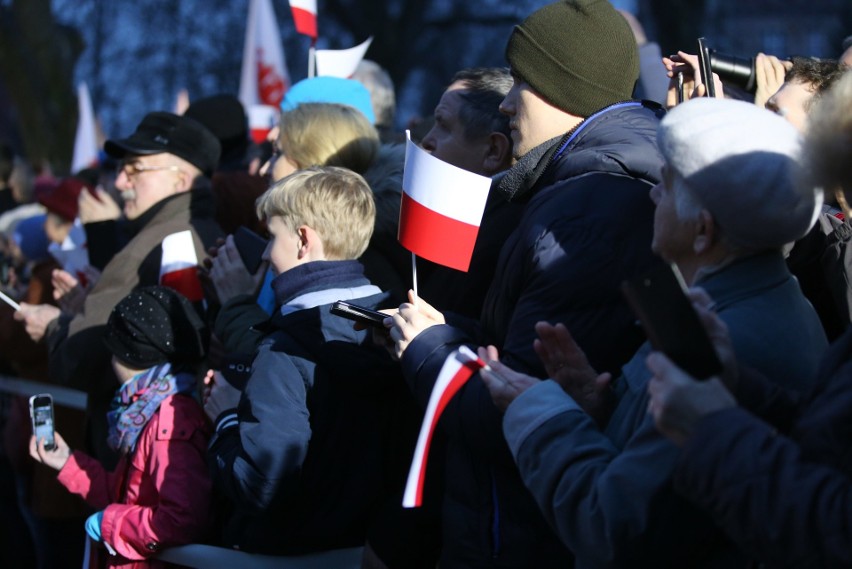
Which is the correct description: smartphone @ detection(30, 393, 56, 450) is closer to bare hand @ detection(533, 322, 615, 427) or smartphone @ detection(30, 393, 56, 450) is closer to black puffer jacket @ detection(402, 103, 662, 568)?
black puffer jacket @ detection(402, 103, 662, 568)

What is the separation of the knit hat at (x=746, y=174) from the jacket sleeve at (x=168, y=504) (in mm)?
1964

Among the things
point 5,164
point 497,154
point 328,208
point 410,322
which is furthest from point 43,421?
point 5,164

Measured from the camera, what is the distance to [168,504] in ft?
11.7

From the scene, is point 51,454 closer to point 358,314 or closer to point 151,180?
point 151,180

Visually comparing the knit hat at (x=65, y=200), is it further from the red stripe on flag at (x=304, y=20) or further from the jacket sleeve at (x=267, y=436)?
the jacket sleeve at (x=267, y=436)

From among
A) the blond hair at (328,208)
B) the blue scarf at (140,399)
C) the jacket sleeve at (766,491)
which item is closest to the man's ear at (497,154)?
the blond hair at (328,208)

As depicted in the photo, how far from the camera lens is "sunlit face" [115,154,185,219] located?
505 centimetres

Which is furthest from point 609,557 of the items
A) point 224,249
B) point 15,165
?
point 15,165

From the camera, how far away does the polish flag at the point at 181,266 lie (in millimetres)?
4340

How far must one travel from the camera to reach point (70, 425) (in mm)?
5652

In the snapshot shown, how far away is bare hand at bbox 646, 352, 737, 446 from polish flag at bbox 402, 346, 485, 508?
0.52 meters

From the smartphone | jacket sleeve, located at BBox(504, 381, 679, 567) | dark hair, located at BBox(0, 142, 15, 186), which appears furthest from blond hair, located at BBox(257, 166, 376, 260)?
dark hair, located at BBox(0, 142, 15, 186)

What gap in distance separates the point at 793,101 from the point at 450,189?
1135 millimetres

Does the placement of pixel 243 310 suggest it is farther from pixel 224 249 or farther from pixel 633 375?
pixel 633 375
